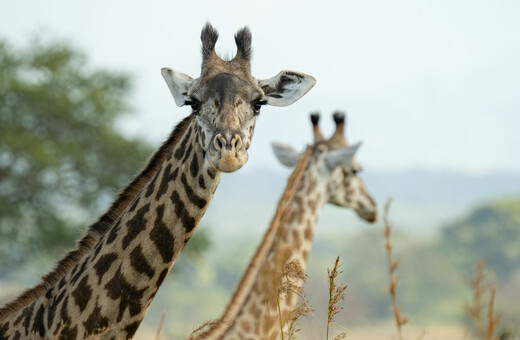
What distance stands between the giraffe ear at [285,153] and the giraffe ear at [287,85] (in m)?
5.91

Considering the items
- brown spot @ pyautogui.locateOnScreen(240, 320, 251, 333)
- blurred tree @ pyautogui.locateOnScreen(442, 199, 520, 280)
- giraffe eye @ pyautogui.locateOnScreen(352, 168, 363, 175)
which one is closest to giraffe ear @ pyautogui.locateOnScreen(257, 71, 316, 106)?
brown spot @ pyautogui.locateOnScreen(240, 320, 251, 333)

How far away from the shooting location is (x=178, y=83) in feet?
16.1

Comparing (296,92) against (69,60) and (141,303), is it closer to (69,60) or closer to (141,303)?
(141,303)

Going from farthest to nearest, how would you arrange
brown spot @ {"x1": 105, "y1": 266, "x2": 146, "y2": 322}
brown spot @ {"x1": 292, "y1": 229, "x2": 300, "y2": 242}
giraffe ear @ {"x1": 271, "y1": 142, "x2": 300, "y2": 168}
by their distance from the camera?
giraffe ear @ {"x1": 271, "y1": 142, "x2": 300, "y2": 168}
brown spot @ {"x1": 292, "y1": 229, "x2": 300, "y2": 242}
brown spot @ {"x1": 105, "y1": 266, "x2": 146, "y2": 322}

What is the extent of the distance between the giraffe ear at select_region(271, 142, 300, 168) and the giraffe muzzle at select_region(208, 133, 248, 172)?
6757mm

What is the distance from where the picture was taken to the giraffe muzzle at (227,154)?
416 cm

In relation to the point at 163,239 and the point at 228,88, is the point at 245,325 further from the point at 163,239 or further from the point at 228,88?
the point at 228,88

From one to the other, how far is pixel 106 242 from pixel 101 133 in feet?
97.4

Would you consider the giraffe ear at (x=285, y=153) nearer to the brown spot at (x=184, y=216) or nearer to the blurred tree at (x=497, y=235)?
the brown spot at (x=184, y=216)

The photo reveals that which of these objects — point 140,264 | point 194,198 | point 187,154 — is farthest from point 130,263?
point 187,154

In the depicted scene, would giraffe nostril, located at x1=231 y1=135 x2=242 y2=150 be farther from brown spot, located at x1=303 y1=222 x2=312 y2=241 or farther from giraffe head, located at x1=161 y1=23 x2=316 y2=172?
brown spot, located at x1=303 y1=222 x2=312 y2=241

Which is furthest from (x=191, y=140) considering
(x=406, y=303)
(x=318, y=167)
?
(x=406, y=303)

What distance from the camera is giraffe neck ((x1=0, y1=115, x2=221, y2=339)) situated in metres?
4.27

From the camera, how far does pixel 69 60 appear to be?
117 feet
